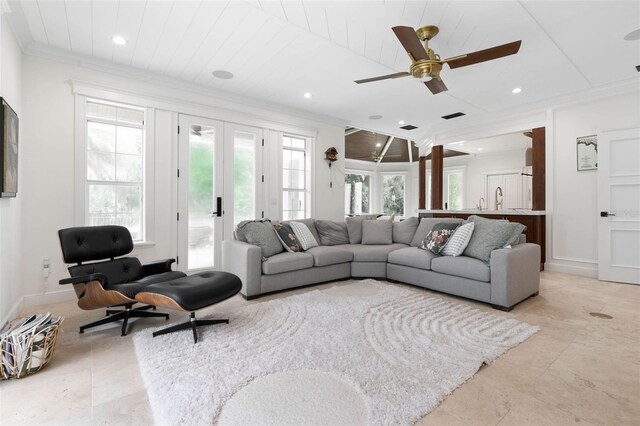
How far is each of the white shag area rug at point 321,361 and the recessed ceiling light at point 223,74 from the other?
2869 mm

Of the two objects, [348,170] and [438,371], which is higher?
[348,170]

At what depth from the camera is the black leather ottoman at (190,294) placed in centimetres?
219

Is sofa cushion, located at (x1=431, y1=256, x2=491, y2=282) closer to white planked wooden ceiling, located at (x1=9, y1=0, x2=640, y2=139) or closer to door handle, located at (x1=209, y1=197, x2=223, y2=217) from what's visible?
white planked wooden ceiling, located at (x1=9, y1=0, x2=640, y2=139)

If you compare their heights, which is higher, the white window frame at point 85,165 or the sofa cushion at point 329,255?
the white window frame at point 85,165

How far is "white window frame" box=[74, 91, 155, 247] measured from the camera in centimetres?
344

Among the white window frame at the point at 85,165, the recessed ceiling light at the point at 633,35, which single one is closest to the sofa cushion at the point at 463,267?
the recessed ceiling light at the point at 633,35

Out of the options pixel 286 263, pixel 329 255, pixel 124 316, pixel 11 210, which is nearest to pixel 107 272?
pixel 124 316

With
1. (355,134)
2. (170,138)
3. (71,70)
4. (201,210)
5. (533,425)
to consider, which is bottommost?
(533,425)

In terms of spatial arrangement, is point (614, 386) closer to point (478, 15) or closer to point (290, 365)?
point (290, 365)

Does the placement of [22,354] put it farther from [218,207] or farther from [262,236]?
[218,207]

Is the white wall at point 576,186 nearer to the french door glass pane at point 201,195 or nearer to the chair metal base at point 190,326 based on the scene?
the chair metal base at point 190,326

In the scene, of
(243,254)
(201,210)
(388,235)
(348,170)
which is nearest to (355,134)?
(348,170)

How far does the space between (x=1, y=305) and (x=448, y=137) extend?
6963mm

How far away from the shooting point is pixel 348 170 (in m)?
9.95
